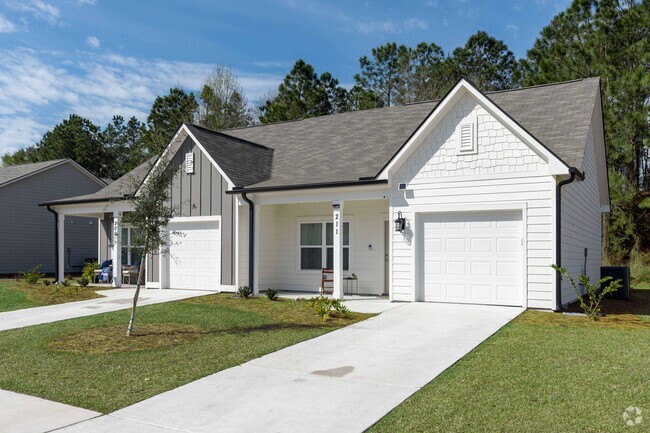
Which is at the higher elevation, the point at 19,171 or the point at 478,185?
the point at 19,171

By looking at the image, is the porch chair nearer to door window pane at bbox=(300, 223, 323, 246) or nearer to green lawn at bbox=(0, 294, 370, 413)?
door window pane at bbox=(300, 223, 323, 246)

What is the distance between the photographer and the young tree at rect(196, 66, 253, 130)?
119 feet

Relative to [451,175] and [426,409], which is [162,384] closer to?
[426,409]

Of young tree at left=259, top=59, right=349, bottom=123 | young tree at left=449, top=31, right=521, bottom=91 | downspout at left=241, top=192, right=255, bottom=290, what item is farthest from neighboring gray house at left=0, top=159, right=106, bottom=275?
young tree at left=449, top=31, right=521, bottom=91

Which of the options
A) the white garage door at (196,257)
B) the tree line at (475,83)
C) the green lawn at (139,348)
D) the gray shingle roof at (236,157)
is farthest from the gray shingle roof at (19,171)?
the green lawn at (139,348)

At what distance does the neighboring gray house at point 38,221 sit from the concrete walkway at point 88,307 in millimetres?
11959

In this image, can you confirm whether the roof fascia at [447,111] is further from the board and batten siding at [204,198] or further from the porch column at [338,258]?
the board and batten siding at [204,198]

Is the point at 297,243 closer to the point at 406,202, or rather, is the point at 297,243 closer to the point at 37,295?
the point at 406,202

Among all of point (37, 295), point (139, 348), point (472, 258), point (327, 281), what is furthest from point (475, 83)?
point (139, 348)

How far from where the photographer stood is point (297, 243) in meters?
15.8

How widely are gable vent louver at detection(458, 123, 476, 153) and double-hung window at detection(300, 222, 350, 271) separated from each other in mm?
4308

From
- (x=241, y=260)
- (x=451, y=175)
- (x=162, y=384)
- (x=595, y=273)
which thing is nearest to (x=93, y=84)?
(x=241, y=260)

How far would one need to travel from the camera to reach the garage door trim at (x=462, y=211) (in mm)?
10992

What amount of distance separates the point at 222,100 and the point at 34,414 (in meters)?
33.0
